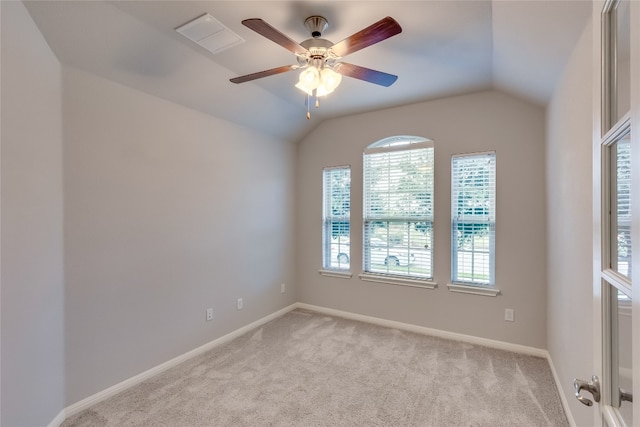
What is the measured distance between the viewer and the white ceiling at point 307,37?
71.0 inches

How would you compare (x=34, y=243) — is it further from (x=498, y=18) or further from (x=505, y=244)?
(x=505, y=244)

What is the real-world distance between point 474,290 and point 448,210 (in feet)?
2.94

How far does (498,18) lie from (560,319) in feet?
7.17

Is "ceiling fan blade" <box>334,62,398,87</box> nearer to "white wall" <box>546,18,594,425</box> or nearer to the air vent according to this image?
the air vent

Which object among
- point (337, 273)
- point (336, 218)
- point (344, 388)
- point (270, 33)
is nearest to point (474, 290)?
point (337, 273)

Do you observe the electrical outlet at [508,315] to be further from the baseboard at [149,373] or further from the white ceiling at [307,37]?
the baseboard at [149,373]

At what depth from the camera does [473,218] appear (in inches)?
128

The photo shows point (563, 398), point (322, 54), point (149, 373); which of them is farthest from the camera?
point (149, 373)

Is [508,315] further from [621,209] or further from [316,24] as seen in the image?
[316,24]

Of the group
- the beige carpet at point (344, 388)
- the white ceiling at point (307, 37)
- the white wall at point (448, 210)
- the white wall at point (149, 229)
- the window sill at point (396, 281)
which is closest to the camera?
the white ceiling at point (307, 37)

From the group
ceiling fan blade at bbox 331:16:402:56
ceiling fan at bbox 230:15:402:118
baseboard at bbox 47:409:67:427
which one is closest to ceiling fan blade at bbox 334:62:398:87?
ceiling fan at bbox 230:15:402:118

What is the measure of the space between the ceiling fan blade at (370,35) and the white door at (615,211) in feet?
2.74

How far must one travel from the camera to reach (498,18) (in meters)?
1.87

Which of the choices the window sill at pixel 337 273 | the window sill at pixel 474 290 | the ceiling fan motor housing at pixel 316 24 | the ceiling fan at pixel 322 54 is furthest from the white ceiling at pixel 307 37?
the window sill at pixel 337 273
